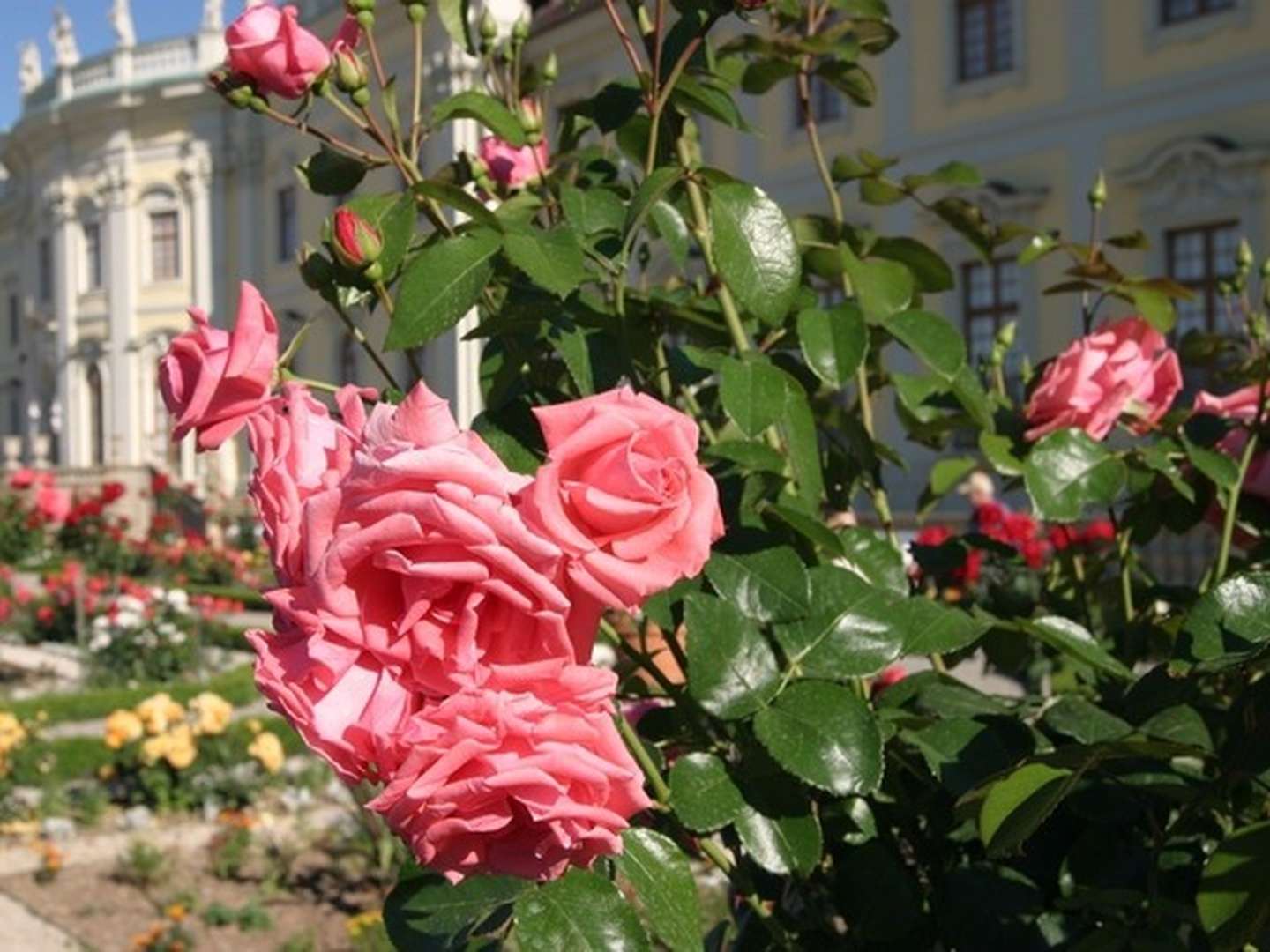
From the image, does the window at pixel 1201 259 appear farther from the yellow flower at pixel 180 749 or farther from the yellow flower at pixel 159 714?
the yellow flower at pixel 180 749

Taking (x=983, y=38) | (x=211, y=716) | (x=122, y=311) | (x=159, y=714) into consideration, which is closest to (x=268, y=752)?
(x=211, y=716)

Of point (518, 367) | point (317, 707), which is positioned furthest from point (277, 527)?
point (518, 367)

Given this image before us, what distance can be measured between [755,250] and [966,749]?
30cm

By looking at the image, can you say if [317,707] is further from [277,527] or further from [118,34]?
[118,34]

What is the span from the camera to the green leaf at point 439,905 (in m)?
0.82

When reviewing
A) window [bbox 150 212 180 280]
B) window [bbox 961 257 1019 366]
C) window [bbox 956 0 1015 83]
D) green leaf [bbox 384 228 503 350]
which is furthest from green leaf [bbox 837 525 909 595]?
window [bbox 150 212 180 280]

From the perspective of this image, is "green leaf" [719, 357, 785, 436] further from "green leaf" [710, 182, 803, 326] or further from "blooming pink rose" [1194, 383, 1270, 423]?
"blooming pink rose" [1194, 383, 1270, 423]

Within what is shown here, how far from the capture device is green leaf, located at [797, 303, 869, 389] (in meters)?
1.00

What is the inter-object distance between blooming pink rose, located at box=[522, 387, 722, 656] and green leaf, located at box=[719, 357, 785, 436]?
0.74 feet

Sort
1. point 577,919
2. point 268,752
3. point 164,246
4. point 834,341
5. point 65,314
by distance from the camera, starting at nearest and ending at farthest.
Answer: point 577,919
point 834,341
point 268,752
point 164,246
point 65,314

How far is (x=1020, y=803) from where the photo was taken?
74 cm

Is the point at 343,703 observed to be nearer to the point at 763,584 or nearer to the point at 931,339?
the point at 763,584

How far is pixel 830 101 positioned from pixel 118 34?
18.3 metres

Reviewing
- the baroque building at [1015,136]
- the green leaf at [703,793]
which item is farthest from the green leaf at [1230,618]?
the baroque building at [1015,136]
